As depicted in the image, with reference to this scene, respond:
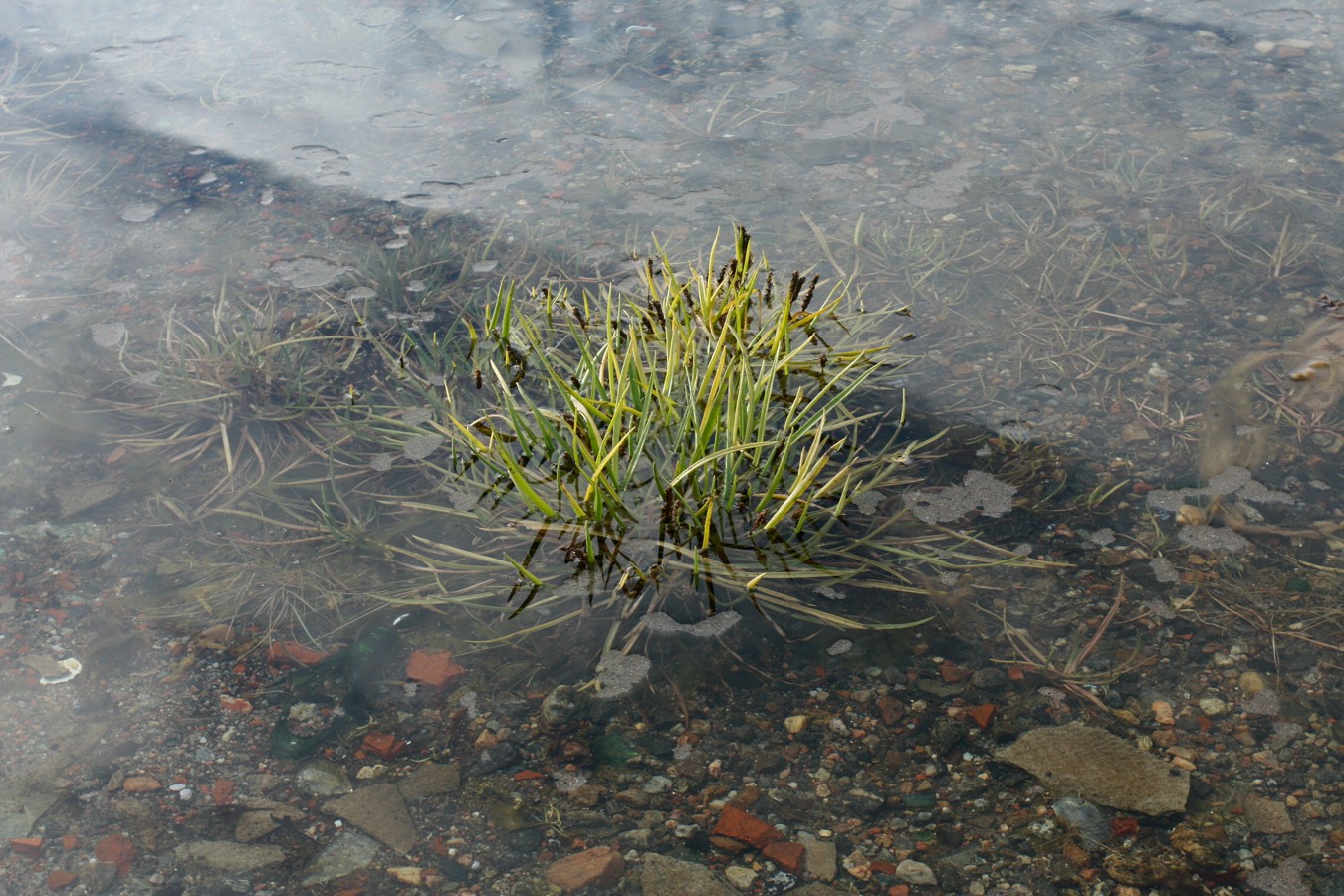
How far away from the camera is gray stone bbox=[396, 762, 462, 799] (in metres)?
1.57


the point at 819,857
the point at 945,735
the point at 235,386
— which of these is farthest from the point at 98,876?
the point at 945,735

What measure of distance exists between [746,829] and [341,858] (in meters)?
0.63

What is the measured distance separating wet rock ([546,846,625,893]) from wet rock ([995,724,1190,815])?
0.65 meters

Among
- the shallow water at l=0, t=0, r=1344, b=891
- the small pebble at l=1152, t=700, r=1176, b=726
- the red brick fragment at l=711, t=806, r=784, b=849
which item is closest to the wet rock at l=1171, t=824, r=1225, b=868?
the small pebble at l=1152, t=700, r=1176, b=726

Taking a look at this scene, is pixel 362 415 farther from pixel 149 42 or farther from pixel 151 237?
pixel 149 42

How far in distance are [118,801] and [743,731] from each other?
104 centimetres

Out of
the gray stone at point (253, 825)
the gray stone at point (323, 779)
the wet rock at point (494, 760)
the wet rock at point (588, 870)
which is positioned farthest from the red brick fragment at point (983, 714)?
the gray stone at point (253, 825)

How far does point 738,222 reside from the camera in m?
2.77

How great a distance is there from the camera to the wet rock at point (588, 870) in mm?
1427

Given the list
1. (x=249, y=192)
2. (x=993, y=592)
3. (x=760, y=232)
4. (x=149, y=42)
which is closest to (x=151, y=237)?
(x=249, y=192)

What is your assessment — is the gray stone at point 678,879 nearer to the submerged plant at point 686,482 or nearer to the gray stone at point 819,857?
the gray stone at point 819,857

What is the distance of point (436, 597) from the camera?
186cm

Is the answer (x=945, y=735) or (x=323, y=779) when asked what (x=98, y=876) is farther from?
Result: (x=945, y=735)

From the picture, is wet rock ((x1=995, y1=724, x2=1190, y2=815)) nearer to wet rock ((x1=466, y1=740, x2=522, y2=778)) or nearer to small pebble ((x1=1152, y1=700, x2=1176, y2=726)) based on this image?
small pebble ((x1=1152, y1=700, x2=1176, y2=726))
